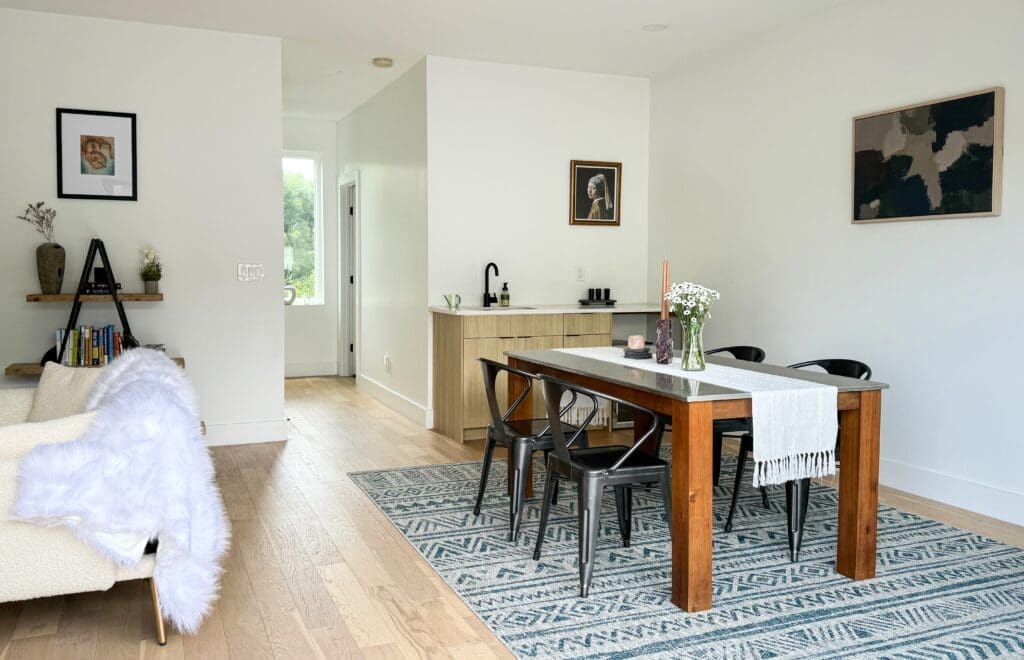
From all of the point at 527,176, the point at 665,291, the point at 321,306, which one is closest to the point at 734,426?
the point at 665,291

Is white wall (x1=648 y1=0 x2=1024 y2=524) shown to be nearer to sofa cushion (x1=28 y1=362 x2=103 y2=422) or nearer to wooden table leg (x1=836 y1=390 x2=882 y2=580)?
wooden table leg (x1=836 y1=390 x2=882 y2=580)

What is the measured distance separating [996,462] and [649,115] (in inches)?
142

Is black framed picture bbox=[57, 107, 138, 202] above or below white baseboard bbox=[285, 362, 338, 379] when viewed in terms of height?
above

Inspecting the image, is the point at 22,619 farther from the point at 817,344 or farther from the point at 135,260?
the point at 817,344

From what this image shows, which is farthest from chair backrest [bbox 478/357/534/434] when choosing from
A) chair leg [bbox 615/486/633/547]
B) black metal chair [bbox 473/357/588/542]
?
chair leg [bbox 615/486/633/547]

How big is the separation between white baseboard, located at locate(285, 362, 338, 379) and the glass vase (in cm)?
603

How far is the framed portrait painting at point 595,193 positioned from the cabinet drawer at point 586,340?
1.01m

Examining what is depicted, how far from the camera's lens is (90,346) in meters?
4.80

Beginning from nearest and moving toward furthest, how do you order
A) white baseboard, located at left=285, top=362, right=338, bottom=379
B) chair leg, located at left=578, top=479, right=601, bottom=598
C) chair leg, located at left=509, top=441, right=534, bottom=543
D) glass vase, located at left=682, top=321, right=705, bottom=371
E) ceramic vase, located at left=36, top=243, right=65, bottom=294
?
1. chair leg, located at left=578, top=479, right=601, bottom=598
2. glass vase, located at left=682, top=321, right=705, bottom=371
3. chair leg, located at left=509, top=441, right=534, bottom=543
4. ceramic vase, located at left=36, top=243, right=65, bottom=294
5. white baseboard, located at left=285, top=362, right=338, bottom=379

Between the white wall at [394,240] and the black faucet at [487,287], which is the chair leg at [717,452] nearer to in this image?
the black faucet at [487,287]

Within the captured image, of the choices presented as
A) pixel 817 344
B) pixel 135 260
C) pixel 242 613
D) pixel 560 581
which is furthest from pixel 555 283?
pixel 242 613

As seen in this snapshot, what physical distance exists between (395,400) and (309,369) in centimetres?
238

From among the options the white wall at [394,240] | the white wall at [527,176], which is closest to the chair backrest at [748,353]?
the white wall at [527,176]

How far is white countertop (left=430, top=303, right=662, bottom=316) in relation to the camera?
217 inches
